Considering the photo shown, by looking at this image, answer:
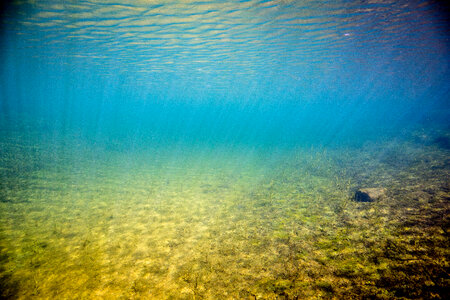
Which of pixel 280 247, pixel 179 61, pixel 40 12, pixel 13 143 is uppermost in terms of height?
pixel 40 12

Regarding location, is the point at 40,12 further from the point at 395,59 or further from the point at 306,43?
the point at 395,59

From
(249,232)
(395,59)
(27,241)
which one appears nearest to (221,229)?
(249,232)

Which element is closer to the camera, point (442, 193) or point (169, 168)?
point (442, 193)

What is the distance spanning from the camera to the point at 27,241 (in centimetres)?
529

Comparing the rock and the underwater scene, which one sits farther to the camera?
the rock

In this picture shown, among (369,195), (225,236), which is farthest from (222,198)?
Answer: (369,195)

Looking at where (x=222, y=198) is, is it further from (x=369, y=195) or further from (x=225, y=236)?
(x=369, y=195)

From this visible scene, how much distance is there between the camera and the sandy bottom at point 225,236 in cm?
351

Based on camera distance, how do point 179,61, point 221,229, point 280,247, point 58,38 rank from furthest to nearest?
point 179,61
point 58,38
point 221,229
point 280,247

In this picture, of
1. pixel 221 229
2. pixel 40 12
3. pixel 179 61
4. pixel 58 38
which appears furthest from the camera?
pixel 179 61

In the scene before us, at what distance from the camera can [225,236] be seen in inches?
216

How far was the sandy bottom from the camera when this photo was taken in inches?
138

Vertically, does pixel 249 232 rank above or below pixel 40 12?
below

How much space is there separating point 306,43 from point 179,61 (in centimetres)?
1290
